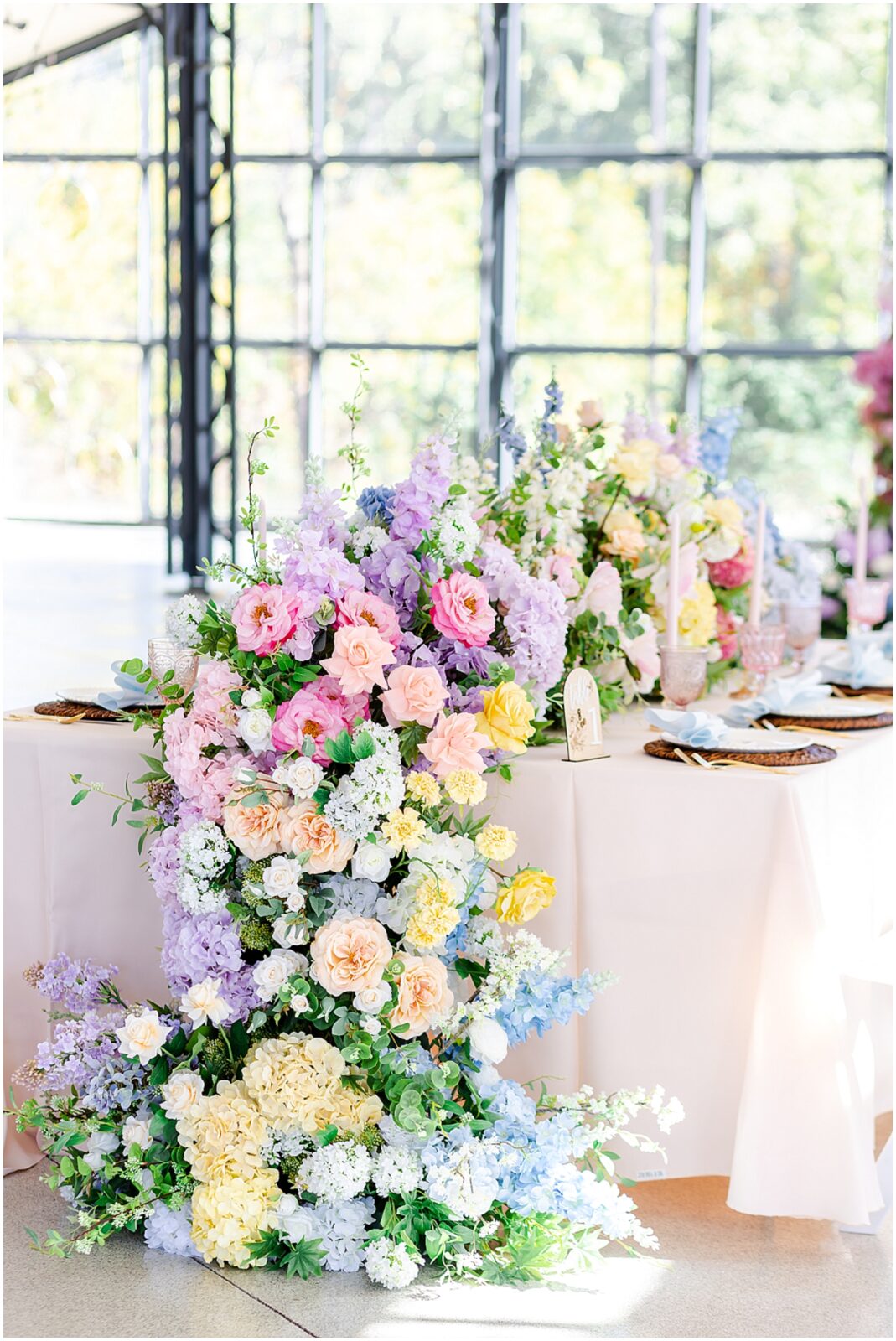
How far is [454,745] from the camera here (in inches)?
90.3

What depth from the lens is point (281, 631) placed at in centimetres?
228

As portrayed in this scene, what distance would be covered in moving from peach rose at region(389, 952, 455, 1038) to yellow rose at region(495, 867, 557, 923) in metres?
0.14

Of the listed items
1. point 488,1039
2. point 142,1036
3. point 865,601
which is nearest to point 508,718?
point 488,1039

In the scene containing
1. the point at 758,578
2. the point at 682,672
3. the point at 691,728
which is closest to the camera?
the point at 691,728

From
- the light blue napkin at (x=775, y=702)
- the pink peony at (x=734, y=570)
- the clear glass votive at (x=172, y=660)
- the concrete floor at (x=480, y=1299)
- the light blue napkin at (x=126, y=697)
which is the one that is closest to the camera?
the concrete floor at (x=480, y=1299)

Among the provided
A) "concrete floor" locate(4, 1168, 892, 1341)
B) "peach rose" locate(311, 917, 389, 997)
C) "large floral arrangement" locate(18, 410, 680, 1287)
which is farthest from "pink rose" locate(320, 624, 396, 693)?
"concrete floor" locate(4, 1168, 892, 1341)

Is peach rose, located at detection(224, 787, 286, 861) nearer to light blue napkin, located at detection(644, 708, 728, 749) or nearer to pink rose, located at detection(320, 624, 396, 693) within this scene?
pink rose, located at detection(320, 624, 396, 693)

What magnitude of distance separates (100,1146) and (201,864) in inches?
18.3

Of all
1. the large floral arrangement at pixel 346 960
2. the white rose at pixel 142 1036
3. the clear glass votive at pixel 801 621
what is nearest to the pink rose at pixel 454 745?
the large floral arrangement at pixel 346 960

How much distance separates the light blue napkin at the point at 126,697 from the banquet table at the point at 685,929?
0.09m

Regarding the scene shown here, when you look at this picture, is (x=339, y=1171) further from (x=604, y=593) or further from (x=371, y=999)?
(x=604, y=593)

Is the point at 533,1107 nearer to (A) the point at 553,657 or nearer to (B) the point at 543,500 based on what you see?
(A) the point at 553,657

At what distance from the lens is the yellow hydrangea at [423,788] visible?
7.52ft

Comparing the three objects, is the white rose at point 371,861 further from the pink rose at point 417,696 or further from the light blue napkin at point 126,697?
the light blue napkin at point 126,697
